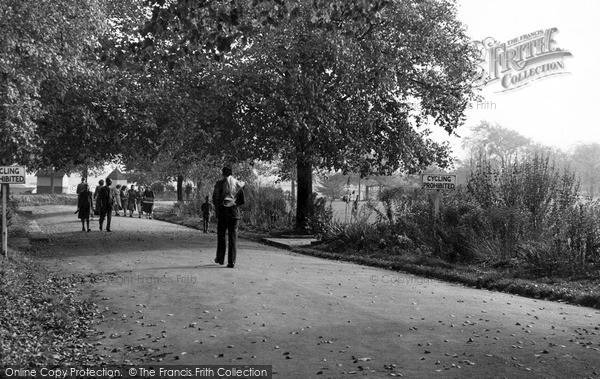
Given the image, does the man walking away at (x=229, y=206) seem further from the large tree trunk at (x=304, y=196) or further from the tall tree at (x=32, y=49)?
the large tree trunk at (x=304, y=196)

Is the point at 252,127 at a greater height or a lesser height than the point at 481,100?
lesser

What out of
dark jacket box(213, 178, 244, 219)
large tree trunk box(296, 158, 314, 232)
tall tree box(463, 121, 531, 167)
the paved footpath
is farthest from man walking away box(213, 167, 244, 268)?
tall tree box(463, 121, 531, 167)

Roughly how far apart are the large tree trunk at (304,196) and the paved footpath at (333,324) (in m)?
11.3

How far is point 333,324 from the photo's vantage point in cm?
831

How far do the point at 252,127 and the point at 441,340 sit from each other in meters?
16.5

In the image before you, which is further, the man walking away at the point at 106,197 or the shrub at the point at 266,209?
the shrub at the point at 266,209

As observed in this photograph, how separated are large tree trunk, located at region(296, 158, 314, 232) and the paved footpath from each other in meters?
11.3

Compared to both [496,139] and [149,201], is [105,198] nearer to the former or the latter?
[149,201]

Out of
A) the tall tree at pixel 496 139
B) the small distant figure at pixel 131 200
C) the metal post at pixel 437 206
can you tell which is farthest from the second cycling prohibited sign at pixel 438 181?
the tall tree at pixel 496 139

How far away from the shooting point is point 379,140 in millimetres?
25016

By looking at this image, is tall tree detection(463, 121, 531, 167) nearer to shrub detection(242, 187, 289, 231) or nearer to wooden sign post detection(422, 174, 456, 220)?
shrub detection(242, 187, 289, 231)

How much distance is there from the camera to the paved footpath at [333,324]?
6.50 meters

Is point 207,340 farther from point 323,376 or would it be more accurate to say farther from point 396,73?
point 396,73

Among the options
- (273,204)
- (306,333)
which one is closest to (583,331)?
(306,333)
